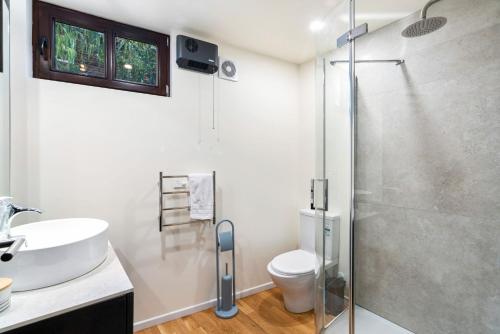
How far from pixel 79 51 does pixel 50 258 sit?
1511 mm

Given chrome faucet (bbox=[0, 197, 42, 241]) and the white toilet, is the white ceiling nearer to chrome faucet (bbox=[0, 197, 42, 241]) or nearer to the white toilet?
chrome faucet (bbox=[0, 197, 42, 241])

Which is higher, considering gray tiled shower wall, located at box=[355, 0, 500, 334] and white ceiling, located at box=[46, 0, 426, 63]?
white ceiling, located at box=[46, 0, 426, 63]

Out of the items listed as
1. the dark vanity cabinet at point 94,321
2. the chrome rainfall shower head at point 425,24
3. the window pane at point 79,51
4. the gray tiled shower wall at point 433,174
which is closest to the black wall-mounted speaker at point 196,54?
the window pane at point 79,51

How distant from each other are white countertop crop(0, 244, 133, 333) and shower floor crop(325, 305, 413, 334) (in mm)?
1623

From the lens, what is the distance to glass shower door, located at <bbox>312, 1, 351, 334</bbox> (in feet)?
6.63

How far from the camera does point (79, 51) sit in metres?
1.88

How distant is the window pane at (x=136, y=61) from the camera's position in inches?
79.7

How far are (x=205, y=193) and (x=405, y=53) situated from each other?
187 cm

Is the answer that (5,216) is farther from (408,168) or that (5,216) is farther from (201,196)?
(408,168)

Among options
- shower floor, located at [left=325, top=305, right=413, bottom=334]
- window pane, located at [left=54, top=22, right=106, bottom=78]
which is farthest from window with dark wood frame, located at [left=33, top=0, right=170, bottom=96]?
shower floor, located at [left=325, top=305, right=413, bottom=334]

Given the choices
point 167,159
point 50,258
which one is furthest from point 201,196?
point 50,258

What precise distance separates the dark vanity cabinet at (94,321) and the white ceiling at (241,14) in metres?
1.82

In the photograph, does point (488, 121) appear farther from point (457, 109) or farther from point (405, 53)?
point (405, 53)

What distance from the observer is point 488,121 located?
154cm
